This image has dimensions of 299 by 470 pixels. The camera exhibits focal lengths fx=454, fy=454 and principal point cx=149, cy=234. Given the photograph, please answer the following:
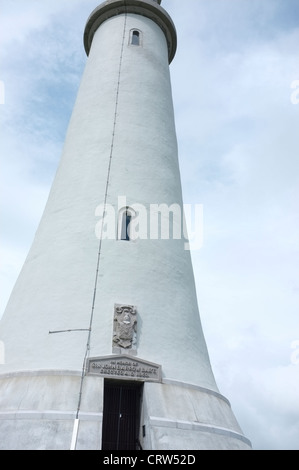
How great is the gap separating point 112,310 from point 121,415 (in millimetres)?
2520

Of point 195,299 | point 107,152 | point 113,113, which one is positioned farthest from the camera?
→ point 113,113

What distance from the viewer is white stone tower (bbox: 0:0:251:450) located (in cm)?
994

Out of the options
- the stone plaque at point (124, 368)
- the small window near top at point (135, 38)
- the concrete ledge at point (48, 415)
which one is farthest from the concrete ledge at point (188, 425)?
the small window near top at point (135, 38)

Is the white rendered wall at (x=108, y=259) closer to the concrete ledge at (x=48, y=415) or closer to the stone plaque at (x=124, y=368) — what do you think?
the stone plaque at (x=124, y=368)

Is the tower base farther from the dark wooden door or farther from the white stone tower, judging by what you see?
the dark wooden door

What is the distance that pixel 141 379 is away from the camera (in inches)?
424

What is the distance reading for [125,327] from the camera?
37.3ft

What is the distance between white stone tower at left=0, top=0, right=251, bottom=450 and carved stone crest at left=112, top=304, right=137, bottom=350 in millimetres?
26

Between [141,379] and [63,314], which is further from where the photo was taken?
[63,314]

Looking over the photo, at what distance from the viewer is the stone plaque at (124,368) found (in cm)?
1062

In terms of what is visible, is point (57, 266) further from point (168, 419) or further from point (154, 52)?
point (154, 52)

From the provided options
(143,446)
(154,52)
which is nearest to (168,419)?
(143,446)

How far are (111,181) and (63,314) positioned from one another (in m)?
4.56

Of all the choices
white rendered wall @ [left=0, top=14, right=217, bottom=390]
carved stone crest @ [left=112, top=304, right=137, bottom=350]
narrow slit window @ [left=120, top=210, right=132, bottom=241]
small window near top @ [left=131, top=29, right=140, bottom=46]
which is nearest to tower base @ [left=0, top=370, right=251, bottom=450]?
white rendered wall @ [left=0, top=14, right=217, bottom=390]
